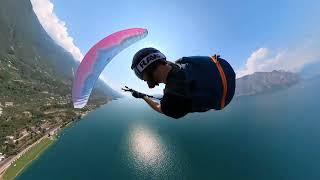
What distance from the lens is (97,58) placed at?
5.25 m

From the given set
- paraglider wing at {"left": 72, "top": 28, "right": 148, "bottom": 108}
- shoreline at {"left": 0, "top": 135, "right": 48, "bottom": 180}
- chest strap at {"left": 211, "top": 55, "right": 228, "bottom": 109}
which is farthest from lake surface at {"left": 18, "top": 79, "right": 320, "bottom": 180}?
chest strap at {"left": 211, "top": 55, "right": 228, "bottom": 109}

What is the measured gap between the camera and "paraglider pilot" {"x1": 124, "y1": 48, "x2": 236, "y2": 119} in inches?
127

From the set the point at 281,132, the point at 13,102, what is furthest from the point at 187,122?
the point at 13,102

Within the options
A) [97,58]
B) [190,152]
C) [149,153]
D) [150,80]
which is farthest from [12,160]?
[150,80]

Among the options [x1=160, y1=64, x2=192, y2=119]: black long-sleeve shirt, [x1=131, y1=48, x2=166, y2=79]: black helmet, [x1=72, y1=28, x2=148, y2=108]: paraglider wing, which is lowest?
[x1=160, y1=64, x2=192, y2=119]: black long-sleeve shirt

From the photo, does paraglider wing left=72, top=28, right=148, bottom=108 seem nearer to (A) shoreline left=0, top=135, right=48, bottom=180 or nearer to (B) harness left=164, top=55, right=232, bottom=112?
(B) harness left=164, top=55, right=232, bottom=112

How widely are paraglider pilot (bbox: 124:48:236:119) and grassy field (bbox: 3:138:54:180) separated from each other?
63.7 metres

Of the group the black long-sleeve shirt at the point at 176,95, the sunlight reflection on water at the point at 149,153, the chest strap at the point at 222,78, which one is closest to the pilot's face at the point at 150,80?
the black long-sleeve shirt at the point at 176,95

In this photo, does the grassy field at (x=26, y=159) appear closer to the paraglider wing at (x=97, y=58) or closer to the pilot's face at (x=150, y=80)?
the paraglider wing at (x=97, y=58)

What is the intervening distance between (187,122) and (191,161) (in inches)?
2039

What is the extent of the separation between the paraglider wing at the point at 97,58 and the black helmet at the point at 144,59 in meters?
1.66

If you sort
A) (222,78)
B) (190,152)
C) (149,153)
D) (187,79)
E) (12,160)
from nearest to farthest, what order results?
(187,79) < (222,78) < (12,160) < (149,153) < (190,152)

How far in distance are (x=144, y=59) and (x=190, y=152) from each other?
68320 mm

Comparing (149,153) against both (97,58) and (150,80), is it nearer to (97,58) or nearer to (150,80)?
(97,58)
